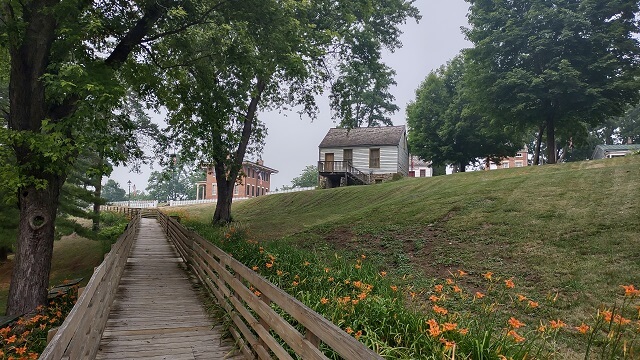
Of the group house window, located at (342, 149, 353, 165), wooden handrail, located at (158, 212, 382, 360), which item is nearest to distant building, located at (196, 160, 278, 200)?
house window, located at (342, 149, 353, 165)

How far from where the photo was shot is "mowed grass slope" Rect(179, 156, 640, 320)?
25.6 feet

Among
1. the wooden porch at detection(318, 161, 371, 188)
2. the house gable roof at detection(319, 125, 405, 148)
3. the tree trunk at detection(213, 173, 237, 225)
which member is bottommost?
the tree trunk at detection(213, 173, 237, 225)

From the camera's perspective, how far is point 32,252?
9227 mm

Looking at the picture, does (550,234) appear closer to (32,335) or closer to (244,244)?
(244,244)

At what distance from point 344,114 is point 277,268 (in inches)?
483

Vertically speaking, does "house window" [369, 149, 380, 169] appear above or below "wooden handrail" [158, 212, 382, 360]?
above

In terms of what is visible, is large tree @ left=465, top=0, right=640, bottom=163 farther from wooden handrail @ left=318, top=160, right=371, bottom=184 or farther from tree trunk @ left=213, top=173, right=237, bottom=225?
tree trunk @ left=213, top=173, right=237, bottom=225

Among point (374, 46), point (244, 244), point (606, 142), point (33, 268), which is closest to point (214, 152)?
point (244, 244)

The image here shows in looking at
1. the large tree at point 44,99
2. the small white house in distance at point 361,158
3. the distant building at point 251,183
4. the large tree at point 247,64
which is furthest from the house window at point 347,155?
the large tree at point 44,99

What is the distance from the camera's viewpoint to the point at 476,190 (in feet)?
52.1

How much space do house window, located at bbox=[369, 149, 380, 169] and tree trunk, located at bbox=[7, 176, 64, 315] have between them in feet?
99.1

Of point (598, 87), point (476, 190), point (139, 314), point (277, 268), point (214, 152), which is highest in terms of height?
point (598, 87)

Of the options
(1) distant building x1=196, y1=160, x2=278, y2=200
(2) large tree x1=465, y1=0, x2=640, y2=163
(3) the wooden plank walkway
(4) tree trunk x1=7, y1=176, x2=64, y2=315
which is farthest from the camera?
(1) distant building x1=196, y1=160, x2=278, y2=200

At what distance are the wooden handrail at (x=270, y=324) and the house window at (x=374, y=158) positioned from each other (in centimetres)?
3015
